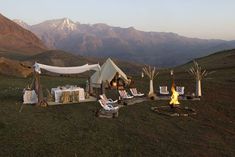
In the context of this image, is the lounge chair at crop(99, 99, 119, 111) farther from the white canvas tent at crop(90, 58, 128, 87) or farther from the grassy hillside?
the white canvas tent at crop(90, 58, 128, 87)

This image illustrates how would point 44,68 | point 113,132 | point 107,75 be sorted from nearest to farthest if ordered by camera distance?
point 113,132
point 44,68
point 107,75

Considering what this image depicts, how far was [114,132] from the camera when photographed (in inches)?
640

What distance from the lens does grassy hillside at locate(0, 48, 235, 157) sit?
1408cm

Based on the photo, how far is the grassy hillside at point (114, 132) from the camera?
1408cm

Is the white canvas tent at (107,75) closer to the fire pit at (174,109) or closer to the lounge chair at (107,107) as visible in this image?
the fire pit at (174,109)

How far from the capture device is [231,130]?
18266 millimetres

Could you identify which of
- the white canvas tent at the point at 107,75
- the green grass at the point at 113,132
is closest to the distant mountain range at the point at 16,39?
the white canvas tent at the point at 107,75

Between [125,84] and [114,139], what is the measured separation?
16252 mm

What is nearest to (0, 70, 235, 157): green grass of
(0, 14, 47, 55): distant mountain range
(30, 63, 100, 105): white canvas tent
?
(30, 63, 100, 105): white canvas tent

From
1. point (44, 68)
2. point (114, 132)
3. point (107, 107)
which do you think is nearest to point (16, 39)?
point (44, 68)

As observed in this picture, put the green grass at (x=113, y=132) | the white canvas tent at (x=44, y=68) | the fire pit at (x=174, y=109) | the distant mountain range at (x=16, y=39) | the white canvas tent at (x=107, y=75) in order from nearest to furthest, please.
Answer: the green grass at (x=113, y=132), the fire pit at (x=174, y=109), the white canvas tent at (x=44, y=68), the white canvas tent at (x=107, y=75), the distant mountain range at (x=16, y=39)

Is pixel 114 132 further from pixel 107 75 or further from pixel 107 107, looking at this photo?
pixel 107 75

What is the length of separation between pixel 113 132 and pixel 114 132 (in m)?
0.05

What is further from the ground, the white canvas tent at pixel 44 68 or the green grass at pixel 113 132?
the white canvas tent at pixel 44 68
